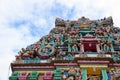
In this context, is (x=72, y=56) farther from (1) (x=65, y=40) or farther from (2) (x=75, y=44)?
(1) (x=65, y=40)

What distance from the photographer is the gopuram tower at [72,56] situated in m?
15.1

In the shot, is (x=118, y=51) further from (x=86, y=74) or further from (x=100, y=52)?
(x=86, y=74)

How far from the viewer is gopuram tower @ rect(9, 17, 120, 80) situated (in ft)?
49.6

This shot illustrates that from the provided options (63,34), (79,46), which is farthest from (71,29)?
(79,46)

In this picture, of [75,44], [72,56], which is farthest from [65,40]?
[72,56]

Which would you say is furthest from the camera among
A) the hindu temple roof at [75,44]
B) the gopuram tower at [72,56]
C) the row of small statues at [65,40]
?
the row of small statues at [65,40]

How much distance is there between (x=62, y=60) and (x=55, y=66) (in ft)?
1.29

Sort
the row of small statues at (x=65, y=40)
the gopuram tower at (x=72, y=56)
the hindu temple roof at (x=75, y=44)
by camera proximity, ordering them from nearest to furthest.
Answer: the gopuram tower at (x=72, y=56) < the hindu temple roof at (x=75, y=44) < the row of small statues at (x=65, y=40)

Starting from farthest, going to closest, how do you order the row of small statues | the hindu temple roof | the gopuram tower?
the row of small statues
the hindu temple roof
the gopuram tower

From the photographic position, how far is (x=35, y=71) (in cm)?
1534

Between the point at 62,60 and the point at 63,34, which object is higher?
the point at 63,34

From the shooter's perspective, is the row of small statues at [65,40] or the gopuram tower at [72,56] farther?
the row of small statues at [65,40]

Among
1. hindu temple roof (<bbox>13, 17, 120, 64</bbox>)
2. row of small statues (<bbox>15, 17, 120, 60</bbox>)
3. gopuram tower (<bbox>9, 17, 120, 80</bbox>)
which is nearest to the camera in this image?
gopuram tower (<bbox>9, 17, 120, 80</bbox>)

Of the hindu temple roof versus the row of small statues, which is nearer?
the hindu temple roof
